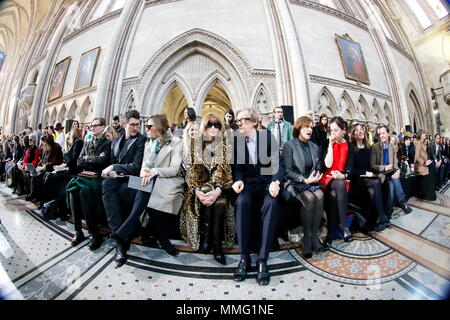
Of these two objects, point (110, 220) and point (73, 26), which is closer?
point (110, 220)

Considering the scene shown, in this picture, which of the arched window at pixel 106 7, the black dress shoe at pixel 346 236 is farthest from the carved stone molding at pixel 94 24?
the black dress shoe at pixel 346 236

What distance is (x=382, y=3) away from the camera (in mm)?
1545

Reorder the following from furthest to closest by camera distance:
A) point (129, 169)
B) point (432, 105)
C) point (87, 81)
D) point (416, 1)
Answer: point (87, 81), point (129, 169), point (432, 105), point (416, 1)

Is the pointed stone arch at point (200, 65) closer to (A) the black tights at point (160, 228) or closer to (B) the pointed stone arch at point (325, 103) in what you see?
(B) the pointed stone arch at point (325, 103)

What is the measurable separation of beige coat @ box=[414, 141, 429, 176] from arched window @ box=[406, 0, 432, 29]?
882 millimetres

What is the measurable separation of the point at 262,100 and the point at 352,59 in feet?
4.76

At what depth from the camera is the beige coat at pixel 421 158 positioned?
1.31 metres

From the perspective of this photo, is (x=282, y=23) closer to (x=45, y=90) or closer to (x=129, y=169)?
(x=129, y=169)

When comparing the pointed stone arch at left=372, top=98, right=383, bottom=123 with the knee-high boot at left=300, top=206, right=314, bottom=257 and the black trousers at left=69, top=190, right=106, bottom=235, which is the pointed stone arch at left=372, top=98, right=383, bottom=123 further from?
the black trousers at left=69, top=190, right=106, bottom=235

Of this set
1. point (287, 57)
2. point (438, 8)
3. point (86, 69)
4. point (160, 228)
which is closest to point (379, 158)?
point (438, 8)

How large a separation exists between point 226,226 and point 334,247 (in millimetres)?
1065

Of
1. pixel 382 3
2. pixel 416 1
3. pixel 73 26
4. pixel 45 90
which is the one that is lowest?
pixel 45 90

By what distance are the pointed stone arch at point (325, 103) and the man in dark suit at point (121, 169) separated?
2.72 meters
